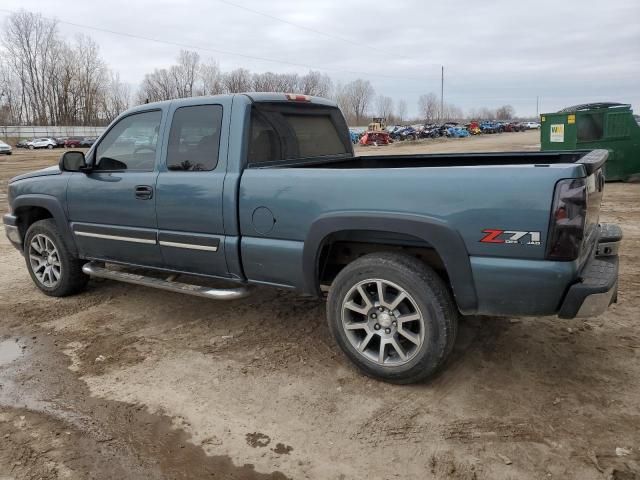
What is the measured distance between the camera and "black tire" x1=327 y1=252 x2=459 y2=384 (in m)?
3.24

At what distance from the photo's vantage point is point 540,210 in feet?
9.20

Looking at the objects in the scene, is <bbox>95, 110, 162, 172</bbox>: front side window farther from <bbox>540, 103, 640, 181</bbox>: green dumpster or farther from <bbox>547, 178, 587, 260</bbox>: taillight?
<bbox>540, 103, 640, 181</bbox>: green dumpster

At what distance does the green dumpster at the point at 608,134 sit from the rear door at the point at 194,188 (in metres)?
11.8

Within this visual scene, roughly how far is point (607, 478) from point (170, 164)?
3.67m

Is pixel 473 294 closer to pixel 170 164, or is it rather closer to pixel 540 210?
pixel 540 210

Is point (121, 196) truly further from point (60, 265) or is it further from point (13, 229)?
point (13, 229)

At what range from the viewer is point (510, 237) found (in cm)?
290

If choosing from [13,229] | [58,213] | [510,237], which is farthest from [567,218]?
[13,229]

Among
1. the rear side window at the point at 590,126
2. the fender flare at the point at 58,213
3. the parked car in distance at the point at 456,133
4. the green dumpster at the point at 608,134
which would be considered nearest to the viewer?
the fender flare at the point at 58,213

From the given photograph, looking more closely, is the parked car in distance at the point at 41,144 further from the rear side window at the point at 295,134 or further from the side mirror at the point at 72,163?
the rear side window at the point at 295,134

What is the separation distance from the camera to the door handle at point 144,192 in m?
4.39

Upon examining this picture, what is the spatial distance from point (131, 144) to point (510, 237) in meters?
3.45

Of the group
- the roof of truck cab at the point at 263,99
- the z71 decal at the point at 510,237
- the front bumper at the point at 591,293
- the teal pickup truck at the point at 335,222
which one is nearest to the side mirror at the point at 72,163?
the teal pickup truck at the point at 335,222

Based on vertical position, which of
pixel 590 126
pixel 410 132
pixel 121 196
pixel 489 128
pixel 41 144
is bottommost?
pixel 121 196
